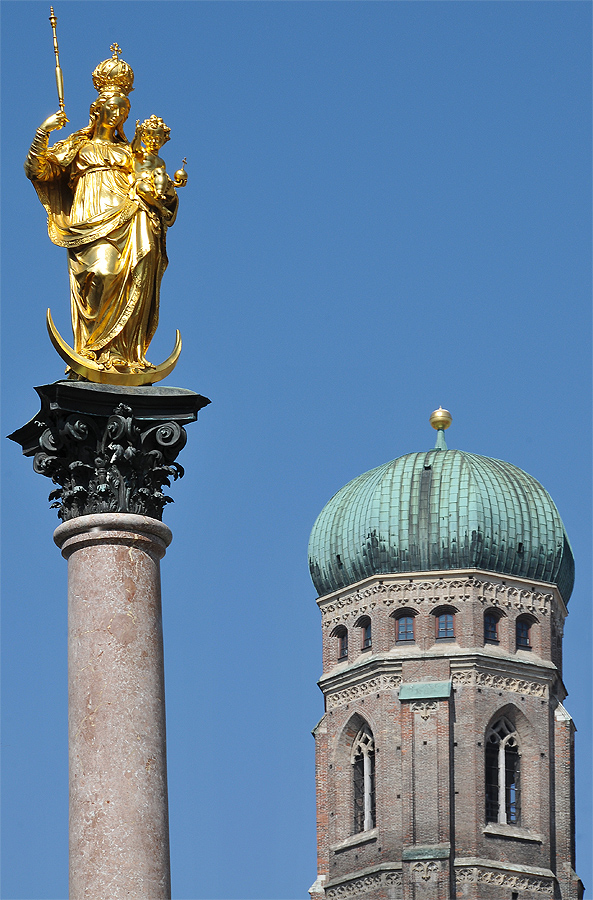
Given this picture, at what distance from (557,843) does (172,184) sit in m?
77.2

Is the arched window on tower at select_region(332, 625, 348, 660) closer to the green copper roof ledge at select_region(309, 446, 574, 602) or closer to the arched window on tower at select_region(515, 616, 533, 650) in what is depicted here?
the green copper roof ledge at select_region(309, 446, 574, 602)

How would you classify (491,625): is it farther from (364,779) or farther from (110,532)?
(110,532)

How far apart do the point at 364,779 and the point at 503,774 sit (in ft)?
16.7

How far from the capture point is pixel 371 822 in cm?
9381

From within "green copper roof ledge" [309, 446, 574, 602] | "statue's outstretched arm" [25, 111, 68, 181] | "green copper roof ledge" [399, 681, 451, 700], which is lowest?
"statue's outstretched arm" [25, 111, 68, 181]

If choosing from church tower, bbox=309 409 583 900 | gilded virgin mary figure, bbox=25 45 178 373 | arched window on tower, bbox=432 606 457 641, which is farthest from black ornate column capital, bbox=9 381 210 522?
arched window on tower, bbox=432 606 457 641

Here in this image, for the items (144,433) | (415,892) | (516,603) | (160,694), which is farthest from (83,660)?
(516,603)

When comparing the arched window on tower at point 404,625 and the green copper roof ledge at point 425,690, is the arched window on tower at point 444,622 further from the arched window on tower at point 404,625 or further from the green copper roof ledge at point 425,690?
the green copper roof ledge at point 425,690

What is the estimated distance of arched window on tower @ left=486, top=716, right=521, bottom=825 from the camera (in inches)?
3691

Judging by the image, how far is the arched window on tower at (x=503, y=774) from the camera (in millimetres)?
93750

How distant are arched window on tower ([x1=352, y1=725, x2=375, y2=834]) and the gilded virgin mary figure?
75483 millimetres

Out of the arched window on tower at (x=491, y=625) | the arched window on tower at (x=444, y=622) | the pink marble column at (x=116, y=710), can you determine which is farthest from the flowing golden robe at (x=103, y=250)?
the arched window on tower at (x=491, y=625)

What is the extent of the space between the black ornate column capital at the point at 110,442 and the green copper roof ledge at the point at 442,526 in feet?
252

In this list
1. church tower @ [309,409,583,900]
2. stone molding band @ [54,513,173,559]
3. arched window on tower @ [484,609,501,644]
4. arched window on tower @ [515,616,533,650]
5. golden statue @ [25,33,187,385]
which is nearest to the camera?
stone molding band @ [54,513,173,559]
